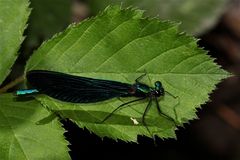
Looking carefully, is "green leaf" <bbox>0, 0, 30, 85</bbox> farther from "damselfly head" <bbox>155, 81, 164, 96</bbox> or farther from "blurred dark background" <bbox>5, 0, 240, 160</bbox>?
"blurred dark background" <bbox>5, 0, 240, 160</bbox>

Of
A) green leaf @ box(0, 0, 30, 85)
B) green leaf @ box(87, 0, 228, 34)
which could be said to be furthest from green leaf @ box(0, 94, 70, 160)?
green leaf @ box(87, 0, 228, 34)

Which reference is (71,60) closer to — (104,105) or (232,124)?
(104,105)

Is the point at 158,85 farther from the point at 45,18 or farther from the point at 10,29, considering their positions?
the point at 45,18

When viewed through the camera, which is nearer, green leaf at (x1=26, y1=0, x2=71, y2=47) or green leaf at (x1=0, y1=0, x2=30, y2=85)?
green leaf at (x1=0, y1=0, x2=30, y2=85)

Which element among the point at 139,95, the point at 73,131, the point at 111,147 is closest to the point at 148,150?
the point at 111,147

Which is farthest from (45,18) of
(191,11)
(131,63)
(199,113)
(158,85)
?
(199,113)

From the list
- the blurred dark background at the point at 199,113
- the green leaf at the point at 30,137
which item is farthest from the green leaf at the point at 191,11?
the green leaf at the point at 30,137
